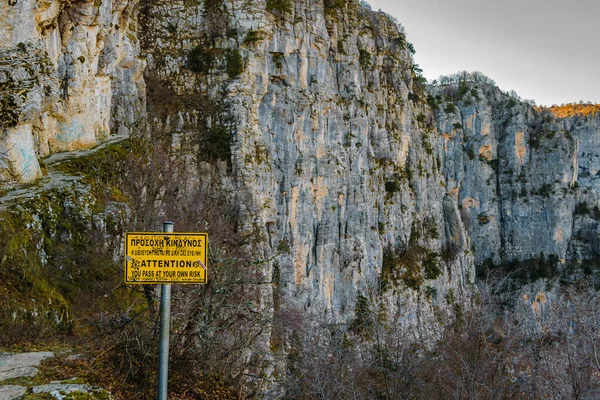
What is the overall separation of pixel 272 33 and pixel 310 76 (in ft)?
16.8

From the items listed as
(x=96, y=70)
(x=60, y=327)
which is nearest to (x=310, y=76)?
(x=96, y=70)

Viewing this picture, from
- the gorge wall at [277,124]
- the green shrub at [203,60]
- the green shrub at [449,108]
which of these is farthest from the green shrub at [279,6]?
the green shrub at [449,108]

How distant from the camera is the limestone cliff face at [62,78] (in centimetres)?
1093

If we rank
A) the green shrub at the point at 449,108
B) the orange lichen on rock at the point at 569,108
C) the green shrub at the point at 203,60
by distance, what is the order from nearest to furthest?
the green shrub at the point at 203,60 → the green shrub at the point at 449,108 → the orange lichen on rock at the point at 569,108

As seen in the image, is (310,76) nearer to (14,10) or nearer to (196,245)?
(14,10)

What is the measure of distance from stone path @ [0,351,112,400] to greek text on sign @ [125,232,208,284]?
183cm

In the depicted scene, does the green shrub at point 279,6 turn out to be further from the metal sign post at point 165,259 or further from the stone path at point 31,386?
the metal sign post at point 165,259

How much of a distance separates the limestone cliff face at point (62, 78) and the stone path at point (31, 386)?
6.83m

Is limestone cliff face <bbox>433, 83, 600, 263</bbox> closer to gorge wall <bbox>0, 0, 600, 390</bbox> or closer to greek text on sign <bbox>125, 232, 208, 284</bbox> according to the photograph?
gorge wall <bbox>0, 0, 600, 390</bbox>

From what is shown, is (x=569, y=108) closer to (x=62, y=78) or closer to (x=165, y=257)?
(x=62, y=78)

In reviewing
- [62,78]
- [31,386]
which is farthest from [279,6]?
[31,386]

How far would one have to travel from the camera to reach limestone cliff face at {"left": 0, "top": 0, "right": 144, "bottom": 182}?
10.9m

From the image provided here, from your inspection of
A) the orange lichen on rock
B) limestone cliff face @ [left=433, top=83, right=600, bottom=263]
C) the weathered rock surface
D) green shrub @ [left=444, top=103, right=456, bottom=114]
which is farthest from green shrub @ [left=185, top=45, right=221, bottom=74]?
the orange lichen on rock

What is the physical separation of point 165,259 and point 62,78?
43.5ft
